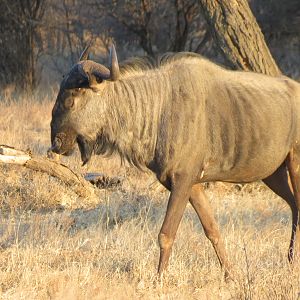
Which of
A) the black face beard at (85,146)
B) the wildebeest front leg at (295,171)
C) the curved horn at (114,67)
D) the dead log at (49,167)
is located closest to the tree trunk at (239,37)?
the dead log at (49,167)

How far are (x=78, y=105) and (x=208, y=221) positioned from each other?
139cm

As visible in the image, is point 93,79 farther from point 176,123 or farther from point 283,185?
point 283,185

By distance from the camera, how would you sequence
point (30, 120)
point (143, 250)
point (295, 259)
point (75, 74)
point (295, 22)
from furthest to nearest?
point (295, 22)
point (30, 120)
point (143, 250)
point (295, 259)
point (75, 74)

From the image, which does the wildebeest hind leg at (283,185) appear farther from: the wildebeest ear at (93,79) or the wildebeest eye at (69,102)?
the wildebeest eye at (69,102)

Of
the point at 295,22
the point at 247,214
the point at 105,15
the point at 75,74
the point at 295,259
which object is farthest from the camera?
the point at 105,15

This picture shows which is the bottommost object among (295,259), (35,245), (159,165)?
(35,245)

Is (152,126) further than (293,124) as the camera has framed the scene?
No

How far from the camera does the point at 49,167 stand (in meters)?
8.03

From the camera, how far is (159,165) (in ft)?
18.7

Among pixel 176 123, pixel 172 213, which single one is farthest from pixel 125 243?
pixel 176 123

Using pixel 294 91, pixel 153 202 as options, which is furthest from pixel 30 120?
pixel 294 91

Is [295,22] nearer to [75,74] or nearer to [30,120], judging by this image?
[30,120]

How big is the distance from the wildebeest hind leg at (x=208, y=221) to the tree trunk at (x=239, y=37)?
2971mm

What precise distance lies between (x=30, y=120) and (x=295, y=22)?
8.86m
